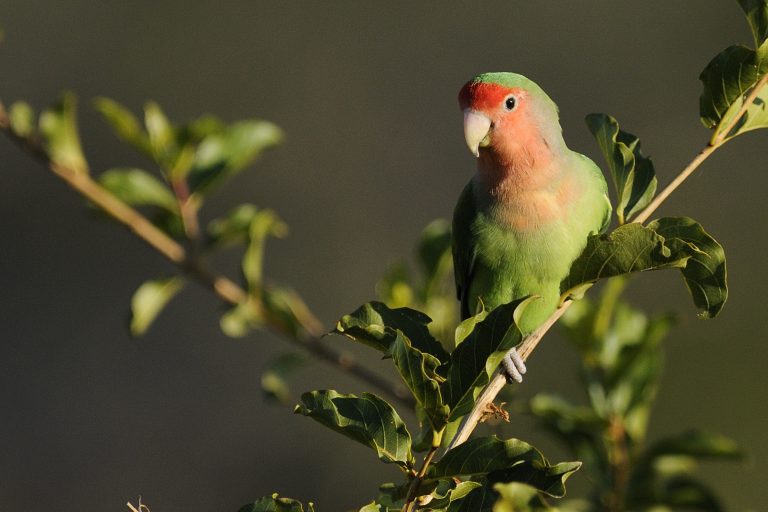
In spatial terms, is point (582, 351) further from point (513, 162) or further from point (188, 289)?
point (188, 289)

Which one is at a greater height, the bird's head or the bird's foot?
the bird's head

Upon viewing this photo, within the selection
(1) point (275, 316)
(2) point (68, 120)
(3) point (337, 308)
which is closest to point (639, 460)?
(1) point (275, 316)

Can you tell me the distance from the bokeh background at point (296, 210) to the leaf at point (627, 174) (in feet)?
13.4

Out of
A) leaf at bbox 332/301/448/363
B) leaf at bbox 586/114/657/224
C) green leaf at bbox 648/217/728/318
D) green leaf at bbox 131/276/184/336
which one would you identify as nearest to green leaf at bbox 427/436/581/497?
leaf at bbox 332/301/448/363

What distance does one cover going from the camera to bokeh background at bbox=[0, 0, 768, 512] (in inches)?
274

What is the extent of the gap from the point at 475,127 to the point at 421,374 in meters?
1.15

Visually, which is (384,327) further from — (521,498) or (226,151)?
(226,151)

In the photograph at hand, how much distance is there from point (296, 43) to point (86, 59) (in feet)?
6.84

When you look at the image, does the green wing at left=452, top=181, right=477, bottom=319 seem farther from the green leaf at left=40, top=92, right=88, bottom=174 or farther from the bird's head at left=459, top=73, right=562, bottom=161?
the green leaf at left=40, top=92, right=88, bottom=174

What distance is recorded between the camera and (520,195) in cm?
269

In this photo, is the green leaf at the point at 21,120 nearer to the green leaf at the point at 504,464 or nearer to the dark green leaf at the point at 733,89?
the green leaf at the point at 504,464

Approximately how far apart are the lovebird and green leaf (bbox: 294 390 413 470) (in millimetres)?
923

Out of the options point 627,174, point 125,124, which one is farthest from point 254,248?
point 627,174

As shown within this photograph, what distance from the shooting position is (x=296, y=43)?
9.63 m
